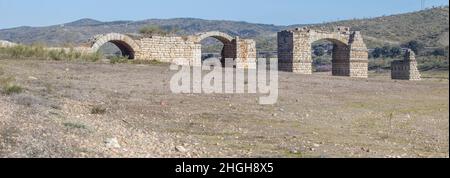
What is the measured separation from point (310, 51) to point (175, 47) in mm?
5991

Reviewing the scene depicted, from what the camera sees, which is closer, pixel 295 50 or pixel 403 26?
pixel 295 50

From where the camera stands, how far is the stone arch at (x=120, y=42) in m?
22.8

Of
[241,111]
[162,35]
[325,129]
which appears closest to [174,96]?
[241,111]

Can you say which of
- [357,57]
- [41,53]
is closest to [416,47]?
[357,57]

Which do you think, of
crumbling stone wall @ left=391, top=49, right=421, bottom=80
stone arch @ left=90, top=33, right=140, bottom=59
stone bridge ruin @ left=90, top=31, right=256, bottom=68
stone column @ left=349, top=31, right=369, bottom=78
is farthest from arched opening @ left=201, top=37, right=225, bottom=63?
crumbling stone wall @ left=391, top=49, right=421, bottom=80

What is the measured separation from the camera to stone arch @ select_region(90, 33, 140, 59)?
22797 mm

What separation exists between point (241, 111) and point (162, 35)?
15.4 meters

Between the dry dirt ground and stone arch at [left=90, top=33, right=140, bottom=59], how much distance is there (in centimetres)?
825

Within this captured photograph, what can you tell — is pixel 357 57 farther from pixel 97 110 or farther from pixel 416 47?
pixel 97 110

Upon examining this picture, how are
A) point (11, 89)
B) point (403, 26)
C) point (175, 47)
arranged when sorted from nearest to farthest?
point (11, 89), point (175, 47), point (403, 26)

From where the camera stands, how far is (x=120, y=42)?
2391cm

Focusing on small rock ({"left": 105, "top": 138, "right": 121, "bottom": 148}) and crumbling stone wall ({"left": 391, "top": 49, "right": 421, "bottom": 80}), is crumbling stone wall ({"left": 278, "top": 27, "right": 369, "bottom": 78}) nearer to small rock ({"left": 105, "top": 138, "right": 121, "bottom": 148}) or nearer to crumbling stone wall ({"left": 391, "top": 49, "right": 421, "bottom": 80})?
crumbling stone wall ({"left": 391, "top": 49, "right": 421, "bottom": 80})
